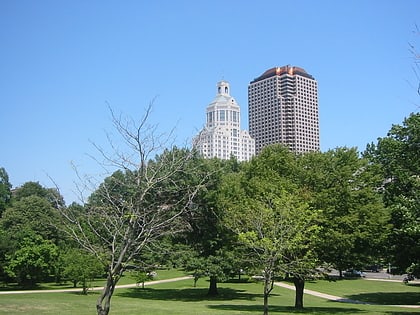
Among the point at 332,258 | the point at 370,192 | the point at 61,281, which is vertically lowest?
the point at 61,281

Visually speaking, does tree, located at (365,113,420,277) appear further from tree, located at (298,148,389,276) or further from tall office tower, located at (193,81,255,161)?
tall office tower, located at (193,81,255,161)

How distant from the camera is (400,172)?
2575cm

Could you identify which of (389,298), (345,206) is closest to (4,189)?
(389,298)

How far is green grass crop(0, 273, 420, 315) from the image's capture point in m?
23.5

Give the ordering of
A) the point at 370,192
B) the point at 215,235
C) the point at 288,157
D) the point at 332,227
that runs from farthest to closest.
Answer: the point at 215,235 → the point at 288,157 → the point at 370,192 → the point at 332,227

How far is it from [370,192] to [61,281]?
38260 mm

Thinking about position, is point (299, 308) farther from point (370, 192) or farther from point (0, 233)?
point (0, 233)

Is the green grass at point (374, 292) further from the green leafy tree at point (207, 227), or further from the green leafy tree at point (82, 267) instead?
the green leafy tree at point (82, 267)

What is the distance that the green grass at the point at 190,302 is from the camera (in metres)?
23.5

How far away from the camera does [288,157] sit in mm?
28312

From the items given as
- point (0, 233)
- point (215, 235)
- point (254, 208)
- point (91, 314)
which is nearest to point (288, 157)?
point (254, 208)

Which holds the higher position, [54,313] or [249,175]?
[249,175]

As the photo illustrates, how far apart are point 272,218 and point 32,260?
102ft

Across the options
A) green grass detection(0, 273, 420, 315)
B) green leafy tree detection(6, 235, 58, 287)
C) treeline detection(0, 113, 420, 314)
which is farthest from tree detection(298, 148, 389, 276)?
green leafy tree detection(6, 235, 58, 287)
